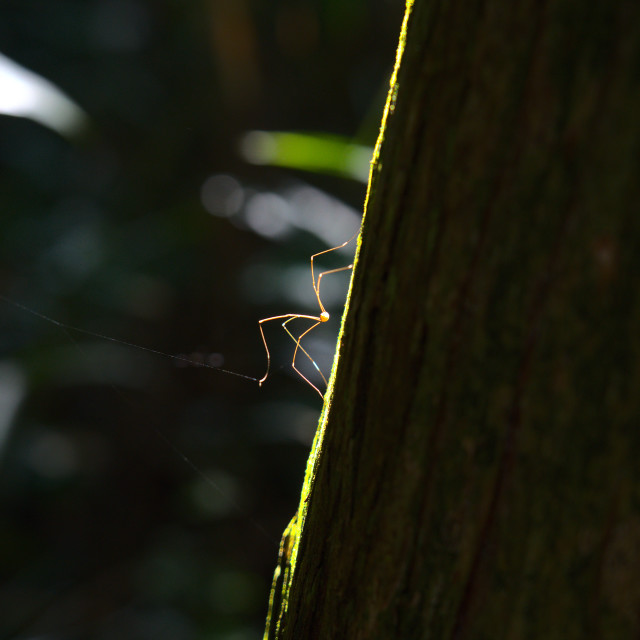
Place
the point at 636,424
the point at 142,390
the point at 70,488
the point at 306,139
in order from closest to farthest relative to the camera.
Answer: the point at 636,424 < the point at 306,139 < the point at 70,488 < the point at 142,390

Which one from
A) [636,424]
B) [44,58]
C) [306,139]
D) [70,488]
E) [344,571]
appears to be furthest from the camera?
[44,58]

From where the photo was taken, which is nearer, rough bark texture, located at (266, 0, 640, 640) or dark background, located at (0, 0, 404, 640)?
rough bark texture, located at (266, 0, 640, 640)

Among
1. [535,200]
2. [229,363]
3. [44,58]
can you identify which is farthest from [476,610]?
[44,58]

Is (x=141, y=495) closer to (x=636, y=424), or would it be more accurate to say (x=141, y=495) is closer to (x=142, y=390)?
(x=142, y=390)

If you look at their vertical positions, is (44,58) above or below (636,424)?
above

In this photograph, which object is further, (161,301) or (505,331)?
(161,301)
